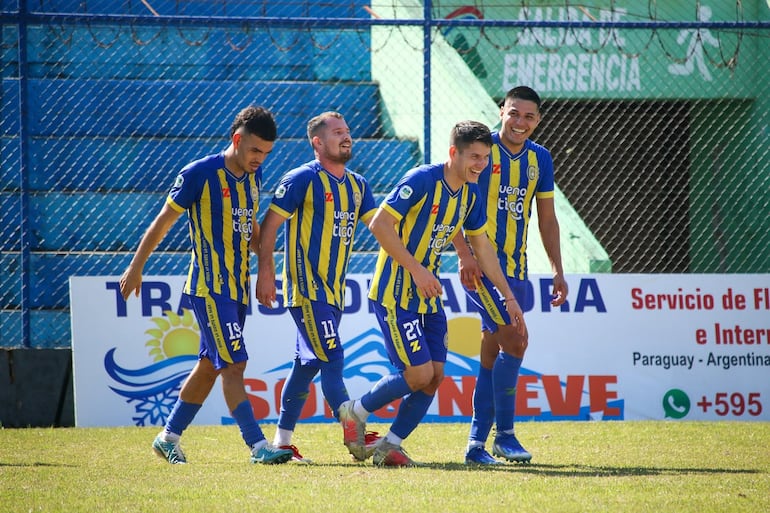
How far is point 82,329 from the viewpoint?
8.25 metres

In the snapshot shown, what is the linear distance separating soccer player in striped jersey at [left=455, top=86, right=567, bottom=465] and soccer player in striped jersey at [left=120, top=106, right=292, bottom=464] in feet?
4.20

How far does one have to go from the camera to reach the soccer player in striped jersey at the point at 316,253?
5.89 meters

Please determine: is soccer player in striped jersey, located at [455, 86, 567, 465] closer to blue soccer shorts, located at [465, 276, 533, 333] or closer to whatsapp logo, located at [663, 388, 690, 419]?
blue soccer shorts, located at [465, 276, 533, 333]

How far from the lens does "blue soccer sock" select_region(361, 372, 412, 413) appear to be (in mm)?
5676

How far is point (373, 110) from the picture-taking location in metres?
12.1

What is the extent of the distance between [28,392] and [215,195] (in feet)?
11.0

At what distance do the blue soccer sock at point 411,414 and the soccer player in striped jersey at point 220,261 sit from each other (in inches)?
26.0

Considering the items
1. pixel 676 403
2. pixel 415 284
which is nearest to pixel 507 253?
pixel 415 284

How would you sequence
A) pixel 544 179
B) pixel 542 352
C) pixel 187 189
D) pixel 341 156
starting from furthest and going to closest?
pixel 542 352, pixel 544 179, pixel 341 156, pixel 187 189

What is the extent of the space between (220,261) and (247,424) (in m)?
0.96

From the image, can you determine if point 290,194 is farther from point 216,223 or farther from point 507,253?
point 507,253

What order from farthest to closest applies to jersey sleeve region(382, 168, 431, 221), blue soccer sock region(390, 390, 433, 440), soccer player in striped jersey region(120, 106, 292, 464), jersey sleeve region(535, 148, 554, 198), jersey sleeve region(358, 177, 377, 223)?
jersey sleeve region(535, 148, 554, 198)
jersey sleeve region(358, 177, 377, 223)
soccer player in striped jersey region(120, 106, 292, 464)
blue soccer sock region(390, 390, 433, 440)
jersey sleeve region(382, 168, 431, 221)

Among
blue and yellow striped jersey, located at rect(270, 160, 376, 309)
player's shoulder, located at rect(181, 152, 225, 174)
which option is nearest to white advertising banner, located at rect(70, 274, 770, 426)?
blue and yellow striped jersey, located at rect(270, 160, 376, 309)

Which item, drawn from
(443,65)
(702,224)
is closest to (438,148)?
(443,65)
